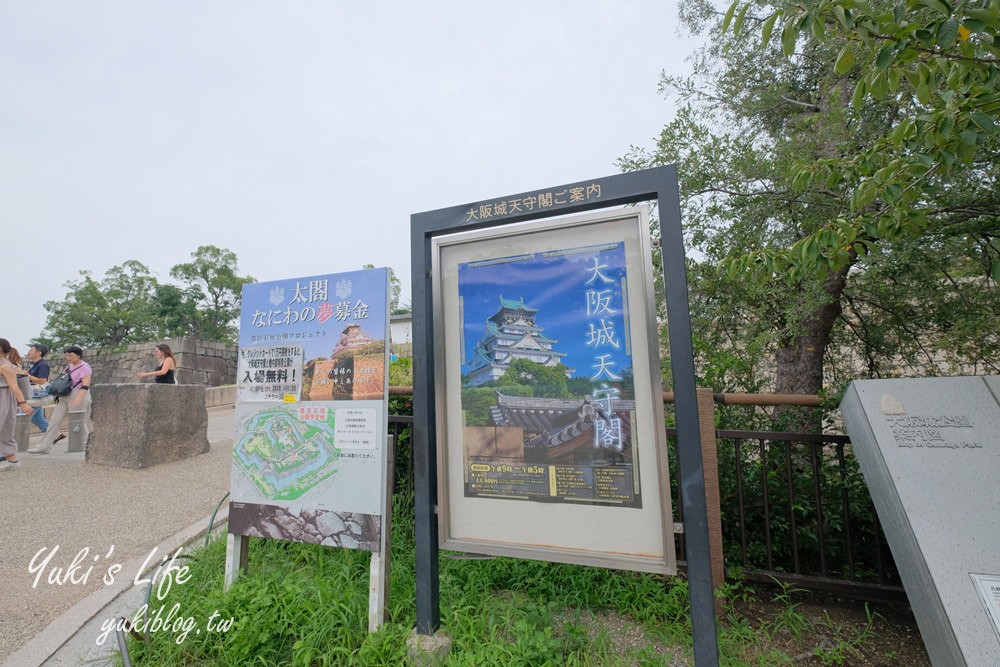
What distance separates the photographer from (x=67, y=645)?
2.52 meters

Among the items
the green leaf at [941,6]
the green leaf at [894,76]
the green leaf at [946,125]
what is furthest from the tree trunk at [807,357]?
the green leaf at [941,6]

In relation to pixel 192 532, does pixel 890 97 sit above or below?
above

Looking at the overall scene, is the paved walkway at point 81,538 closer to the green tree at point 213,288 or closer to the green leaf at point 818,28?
the green leaf at point 818,28

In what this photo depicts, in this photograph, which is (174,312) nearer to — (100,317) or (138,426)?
(100,317)

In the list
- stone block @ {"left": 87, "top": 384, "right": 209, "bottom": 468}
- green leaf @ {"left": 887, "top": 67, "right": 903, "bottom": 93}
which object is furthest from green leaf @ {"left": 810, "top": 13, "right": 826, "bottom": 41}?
stone block @ {"left": 87, "top": 384, "right": 209, "bottom": 468}

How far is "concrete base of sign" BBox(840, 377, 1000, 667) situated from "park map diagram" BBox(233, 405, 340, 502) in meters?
2.59

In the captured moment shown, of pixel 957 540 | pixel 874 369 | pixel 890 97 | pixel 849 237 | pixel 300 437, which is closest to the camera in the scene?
pixel 957 540

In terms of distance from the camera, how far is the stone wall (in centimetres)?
1590

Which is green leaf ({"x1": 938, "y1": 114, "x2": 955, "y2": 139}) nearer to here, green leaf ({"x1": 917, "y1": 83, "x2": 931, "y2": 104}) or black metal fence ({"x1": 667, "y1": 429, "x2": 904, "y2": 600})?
green leaf ({"x1": 917, "y1": 83, "x2": 931, "y2": 104})

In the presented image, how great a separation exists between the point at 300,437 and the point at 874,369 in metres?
4.93

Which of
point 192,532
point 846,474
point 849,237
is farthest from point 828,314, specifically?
point 192,532

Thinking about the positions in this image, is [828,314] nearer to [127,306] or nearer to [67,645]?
[67,645]

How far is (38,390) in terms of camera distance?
373 inches

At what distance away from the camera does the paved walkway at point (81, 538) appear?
259 cm
